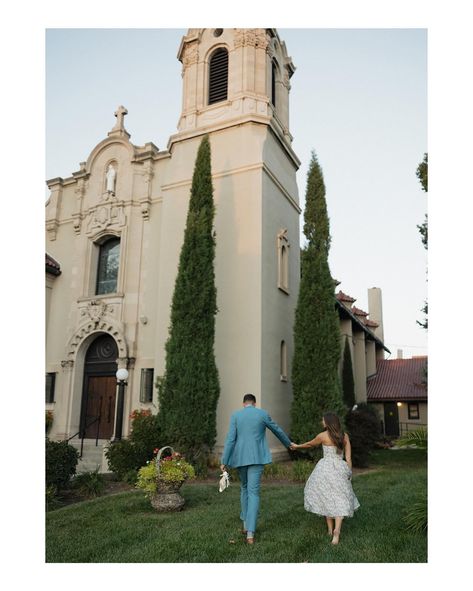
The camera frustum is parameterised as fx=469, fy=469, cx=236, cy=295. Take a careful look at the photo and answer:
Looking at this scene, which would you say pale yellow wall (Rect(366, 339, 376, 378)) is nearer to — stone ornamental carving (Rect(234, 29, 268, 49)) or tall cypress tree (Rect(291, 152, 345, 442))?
tall cypress tree (Rect(291, 152, 345, 442))

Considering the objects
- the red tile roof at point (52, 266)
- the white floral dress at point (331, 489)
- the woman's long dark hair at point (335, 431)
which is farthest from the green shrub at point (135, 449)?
the red tile roof at point (52, 266)

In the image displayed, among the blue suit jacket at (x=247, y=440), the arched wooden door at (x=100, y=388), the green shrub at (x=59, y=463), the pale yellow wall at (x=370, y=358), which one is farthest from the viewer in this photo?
the pale yellow wall at (x=370, y=358)

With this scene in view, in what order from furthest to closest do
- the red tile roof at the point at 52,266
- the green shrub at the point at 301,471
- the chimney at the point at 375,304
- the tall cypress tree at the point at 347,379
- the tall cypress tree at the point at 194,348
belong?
the chimney at the point at 375,304 < the tall cypress tree at the point at 347,379 < the red tile roof at the point at 52,266 < the tall cypress tree at the point at 194,348 < the green shrub at the point at 301,471

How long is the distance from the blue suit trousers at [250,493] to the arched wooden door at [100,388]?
11.6 metres

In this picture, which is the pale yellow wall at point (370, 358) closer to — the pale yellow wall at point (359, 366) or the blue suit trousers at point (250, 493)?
the pale yellow wall at point (359, 366)

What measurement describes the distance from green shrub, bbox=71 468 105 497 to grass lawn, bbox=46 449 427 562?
74 cm

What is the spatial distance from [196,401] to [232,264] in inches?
191

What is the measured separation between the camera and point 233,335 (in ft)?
48.4

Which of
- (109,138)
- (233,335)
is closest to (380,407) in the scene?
(233,335)

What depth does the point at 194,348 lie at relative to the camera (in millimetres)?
12984

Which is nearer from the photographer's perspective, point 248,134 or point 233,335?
point 233,335

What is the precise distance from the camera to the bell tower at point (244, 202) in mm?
14578
